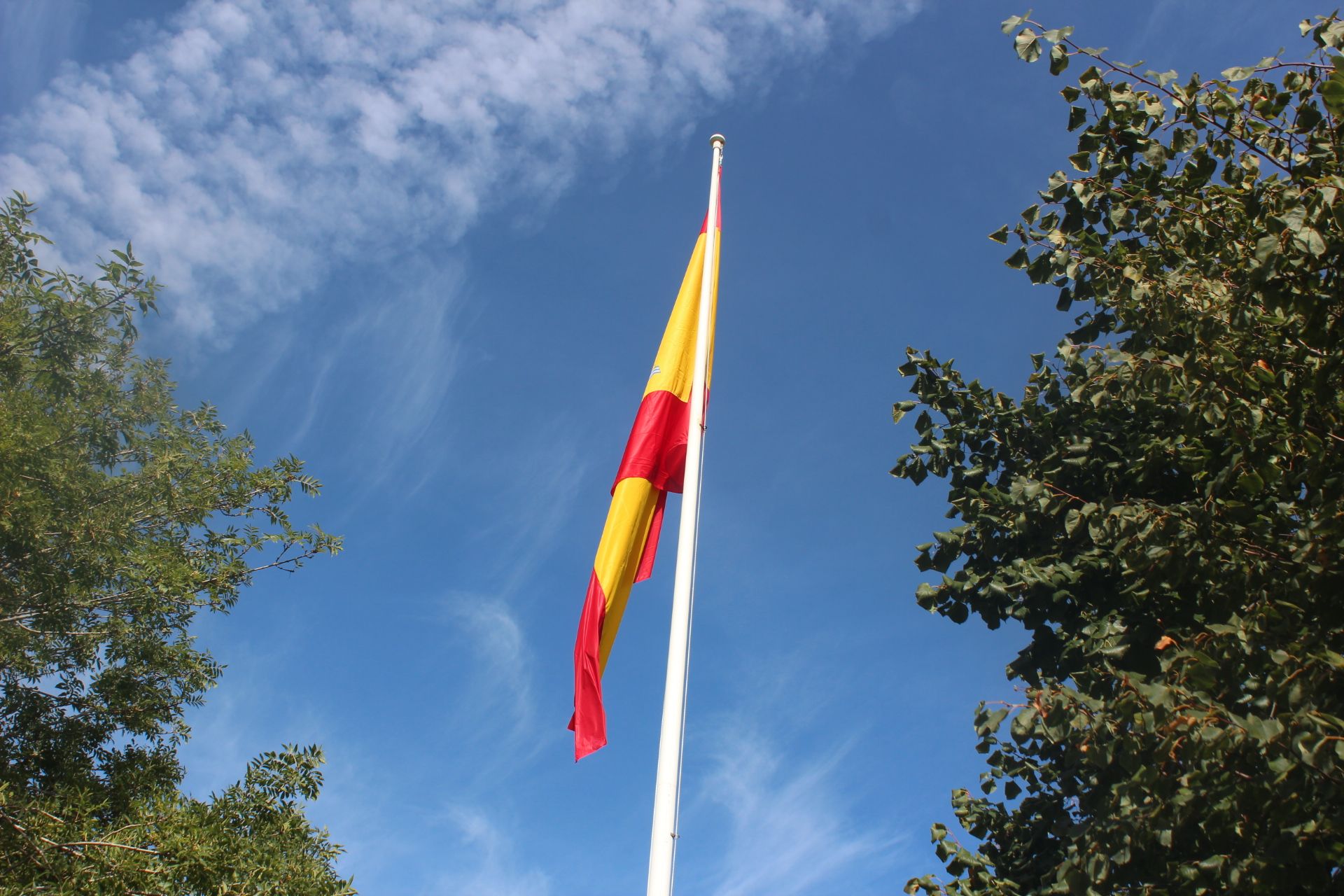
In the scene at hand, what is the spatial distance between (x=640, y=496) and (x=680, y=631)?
161 cm

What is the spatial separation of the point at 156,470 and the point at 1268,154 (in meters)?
11.4

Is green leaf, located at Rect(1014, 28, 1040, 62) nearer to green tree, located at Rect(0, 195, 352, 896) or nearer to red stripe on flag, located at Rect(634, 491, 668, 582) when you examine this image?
red stripe on flag, located at Rect(634, 491, 668, 582)

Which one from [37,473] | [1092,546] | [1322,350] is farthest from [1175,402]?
[37,473]

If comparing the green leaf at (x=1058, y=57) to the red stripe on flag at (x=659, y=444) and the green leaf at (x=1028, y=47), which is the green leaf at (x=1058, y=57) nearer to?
the green leaf at (x=1028, y=47)

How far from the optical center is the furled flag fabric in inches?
266

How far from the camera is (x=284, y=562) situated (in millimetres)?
11266

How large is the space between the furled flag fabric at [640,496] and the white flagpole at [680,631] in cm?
16

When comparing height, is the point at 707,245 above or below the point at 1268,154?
above

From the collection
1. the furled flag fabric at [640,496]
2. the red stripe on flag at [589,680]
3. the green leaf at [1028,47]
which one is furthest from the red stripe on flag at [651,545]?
the green leaf at [1028,47]

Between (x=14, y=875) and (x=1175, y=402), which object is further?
(x=14, y=875)

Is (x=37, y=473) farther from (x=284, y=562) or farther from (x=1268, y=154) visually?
(x=1268, y=154)

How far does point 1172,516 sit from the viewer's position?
5727mm

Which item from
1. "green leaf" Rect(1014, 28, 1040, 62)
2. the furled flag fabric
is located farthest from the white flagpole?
"green leaf" Rect(1014, 28, 1040, 62)

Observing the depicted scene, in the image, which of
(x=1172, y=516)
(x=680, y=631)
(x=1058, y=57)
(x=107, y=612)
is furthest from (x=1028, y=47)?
(x=107, y=612)
